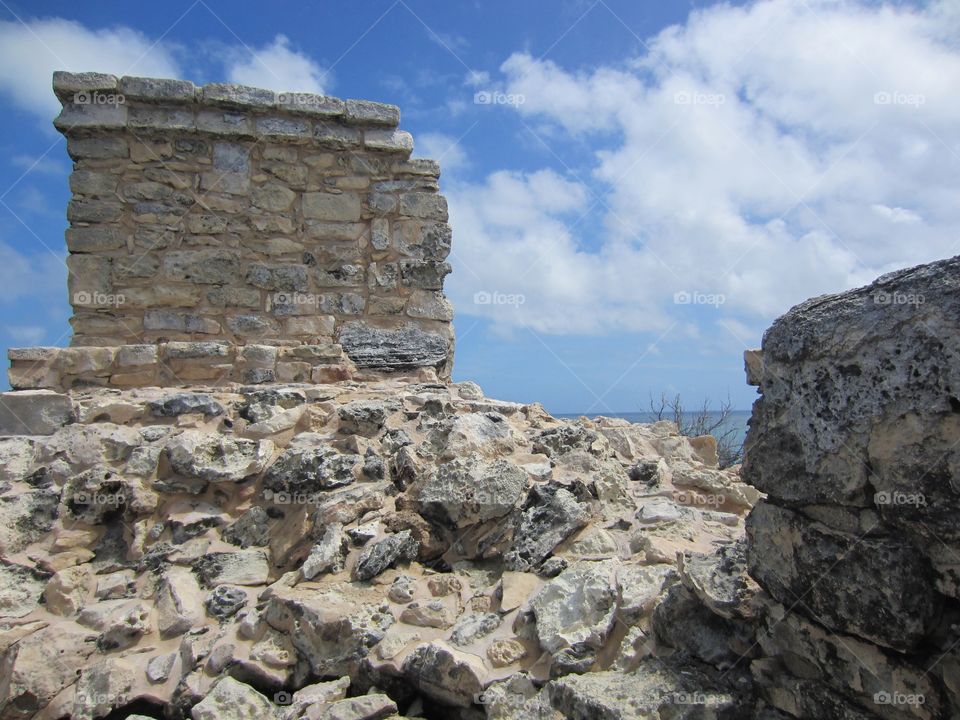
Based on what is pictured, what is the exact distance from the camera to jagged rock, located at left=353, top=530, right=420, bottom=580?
3029 mm

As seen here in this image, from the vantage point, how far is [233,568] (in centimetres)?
331

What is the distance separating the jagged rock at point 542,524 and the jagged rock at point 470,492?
0.10 metres

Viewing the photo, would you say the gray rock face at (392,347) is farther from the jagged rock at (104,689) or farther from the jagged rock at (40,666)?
the jagged rock at (104,689)

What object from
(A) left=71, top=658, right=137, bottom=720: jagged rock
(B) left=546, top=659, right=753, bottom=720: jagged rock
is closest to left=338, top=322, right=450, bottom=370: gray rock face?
(A) left=71, top=658, right=137, bottom=720: jagged rock

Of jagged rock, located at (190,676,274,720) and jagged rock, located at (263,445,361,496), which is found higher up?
jagged rock, located at (263,445,361,496)

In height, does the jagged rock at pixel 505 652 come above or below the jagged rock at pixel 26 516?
below

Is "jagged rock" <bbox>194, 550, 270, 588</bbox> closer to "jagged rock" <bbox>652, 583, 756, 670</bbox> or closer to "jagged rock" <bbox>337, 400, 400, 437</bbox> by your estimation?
"jagged rock" <bbox>337, 400, 400, 437</bbox>

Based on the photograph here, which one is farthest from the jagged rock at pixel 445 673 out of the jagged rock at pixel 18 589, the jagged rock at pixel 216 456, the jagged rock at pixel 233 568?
the jagged rock at pixel 18 589

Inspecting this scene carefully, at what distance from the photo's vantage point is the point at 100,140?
514cm

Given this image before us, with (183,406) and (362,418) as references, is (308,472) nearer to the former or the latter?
(362,418)

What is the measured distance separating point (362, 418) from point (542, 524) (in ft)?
4.70

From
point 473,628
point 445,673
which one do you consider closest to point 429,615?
point 473,628

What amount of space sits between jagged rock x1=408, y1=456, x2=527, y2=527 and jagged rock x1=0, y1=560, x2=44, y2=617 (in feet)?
6.09

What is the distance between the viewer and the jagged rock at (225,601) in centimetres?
304
